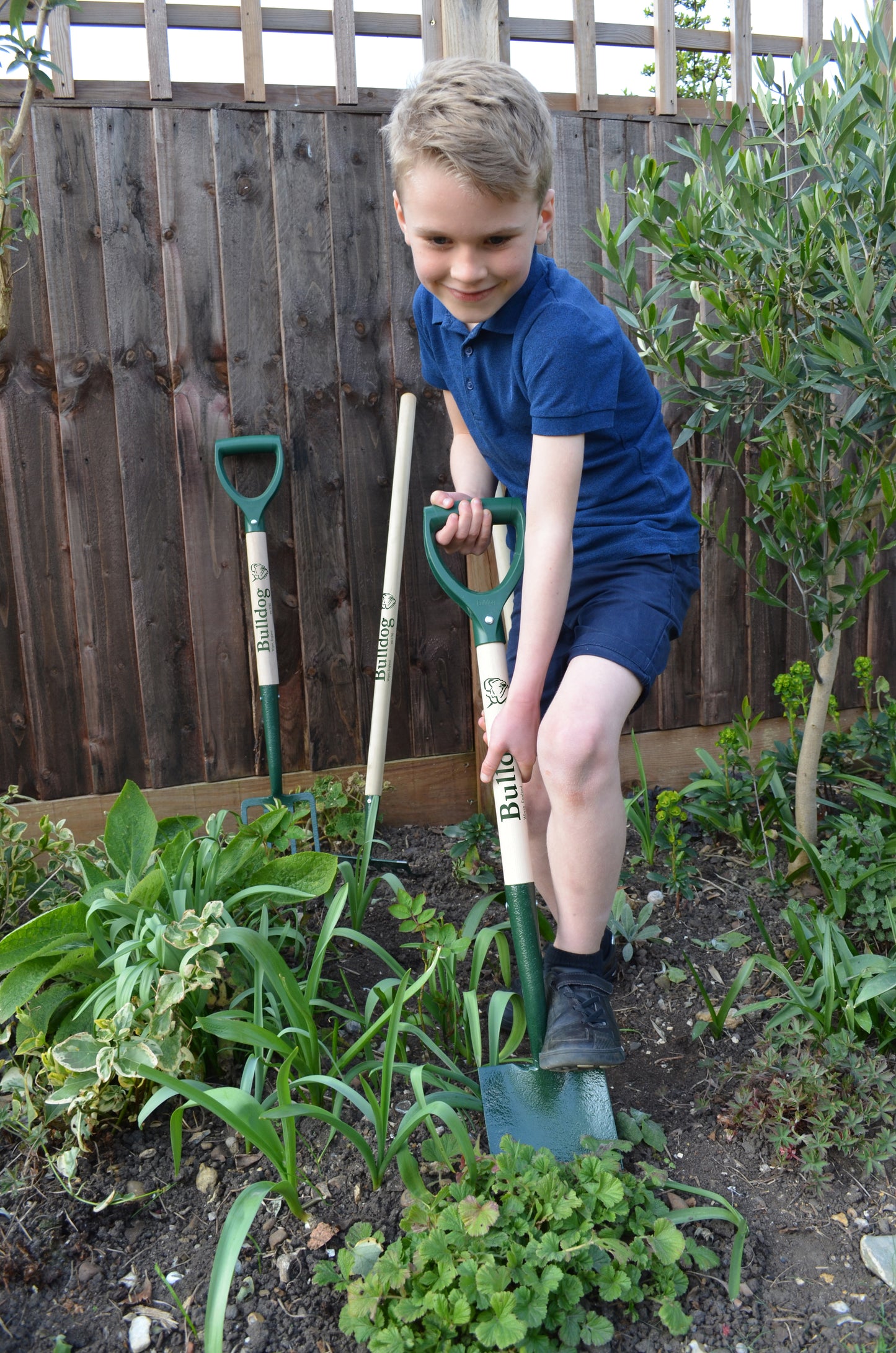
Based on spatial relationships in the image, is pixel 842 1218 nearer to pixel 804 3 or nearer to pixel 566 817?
pixel 566 817

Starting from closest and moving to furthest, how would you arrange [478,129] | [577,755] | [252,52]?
1. [478,129]
2. [577,755]
3. [252,52]

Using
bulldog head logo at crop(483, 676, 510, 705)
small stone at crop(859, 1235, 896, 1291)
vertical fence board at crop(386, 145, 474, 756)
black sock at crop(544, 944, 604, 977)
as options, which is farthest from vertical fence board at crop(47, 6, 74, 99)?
small stone at crop(859, 1235, 896, 1291)

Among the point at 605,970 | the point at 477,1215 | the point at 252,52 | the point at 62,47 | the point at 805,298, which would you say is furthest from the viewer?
the point at 252,52

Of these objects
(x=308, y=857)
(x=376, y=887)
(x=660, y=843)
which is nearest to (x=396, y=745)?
(x=376, y=887)

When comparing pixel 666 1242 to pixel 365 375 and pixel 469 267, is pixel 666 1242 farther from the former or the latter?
pixel 365 375

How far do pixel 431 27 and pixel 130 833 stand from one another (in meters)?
2.36

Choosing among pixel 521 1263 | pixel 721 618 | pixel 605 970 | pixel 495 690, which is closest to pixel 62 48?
pixel 495 690

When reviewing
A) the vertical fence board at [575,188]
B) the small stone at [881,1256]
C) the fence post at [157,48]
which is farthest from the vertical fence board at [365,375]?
the small stone at [881,1256]

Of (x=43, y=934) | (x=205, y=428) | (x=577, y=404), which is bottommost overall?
(x=43, y=934)

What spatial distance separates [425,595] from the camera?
9.75ft

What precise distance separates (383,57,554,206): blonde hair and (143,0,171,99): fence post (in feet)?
4.10

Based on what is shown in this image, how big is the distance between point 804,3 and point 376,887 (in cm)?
299

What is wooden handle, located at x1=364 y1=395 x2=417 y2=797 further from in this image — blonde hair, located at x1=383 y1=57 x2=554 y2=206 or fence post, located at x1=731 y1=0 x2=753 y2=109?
fence post, located at x1=731 y1=0 x2=753 y2=109

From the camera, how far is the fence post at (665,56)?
9.30ft
